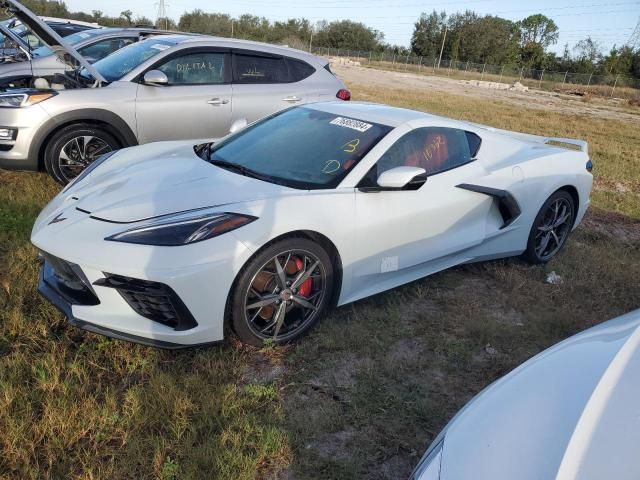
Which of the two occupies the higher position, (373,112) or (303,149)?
(373,112)

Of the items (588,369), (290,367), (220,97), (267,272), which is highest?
(220,97)

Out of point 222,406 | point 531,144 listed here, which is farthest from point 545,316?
point 222,406

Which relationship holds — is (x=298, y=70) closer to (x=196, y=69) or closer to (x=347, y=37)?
(x=196, y=69)

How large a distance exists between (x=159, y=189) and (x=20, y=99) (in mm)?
2879

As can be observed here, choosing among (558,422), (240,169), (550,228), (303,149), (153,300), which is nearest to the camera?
(558,422)

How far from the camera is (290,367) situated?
3.03 metres

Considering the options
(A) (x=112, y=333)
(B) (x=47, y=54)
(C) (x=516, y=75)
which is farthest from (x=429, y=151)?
(C) (x=516, y=75)

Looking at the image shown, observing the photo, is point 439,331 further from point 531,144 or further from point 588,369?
point 531,144

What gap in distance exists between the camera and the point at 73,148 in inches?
211

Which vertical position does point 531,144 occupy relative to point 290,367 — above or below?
above

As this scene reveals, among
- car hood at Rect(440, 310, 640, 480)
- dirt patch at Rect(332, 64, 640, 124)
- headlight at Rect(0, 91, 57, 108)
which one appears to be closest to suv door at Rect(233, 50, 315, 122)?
headlight at Rect(0, 91, 57, 108)

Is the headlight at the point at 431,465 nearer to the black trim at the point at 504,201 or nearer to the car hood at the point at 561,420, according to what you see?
the car hood at the point at 561,420

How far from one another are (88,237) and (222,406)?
1093 mm

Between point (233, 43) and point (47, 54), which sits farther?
point (47, 54)
